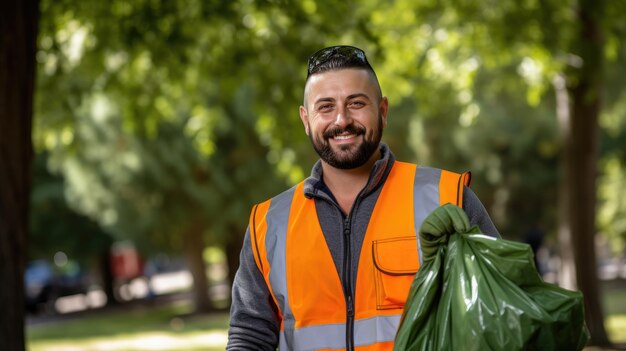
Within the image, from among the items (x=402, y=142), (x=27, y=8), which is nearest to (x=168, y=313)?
(x=402, y=142)

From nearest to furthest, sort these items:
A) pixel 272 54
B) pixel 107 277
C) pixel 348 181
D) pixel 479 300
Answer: pixel 479 300, pixel 348 181, pixel 272 54, pixel 107 277

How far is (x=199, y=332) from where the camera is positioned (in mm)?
22516

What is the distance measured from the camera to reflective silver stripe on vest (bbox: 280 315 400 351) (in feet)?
10.8

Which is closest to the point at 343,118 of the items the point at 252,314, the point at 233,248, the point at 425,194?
the point at 425,194

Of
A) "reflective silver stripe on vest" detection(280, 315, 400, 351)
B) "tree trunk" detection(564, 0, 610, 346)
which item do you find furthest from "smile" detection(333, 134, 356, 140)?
"tree trunk" detection(564, 0, 610, 346)

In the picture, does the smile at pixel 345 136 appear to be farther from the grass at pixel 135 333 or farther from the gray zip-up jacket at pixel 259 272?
the grass at pixel 135 333

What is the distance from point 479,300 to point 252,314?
2.79 feet

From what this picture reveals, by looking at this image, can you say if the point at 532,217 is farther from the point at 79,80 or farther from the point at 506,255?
the point at 506,255

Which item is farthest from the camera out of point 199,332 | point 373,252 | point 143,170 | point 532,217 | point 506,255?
point 532,217

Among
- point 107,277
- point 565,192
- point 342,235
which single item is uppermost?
point 107,277

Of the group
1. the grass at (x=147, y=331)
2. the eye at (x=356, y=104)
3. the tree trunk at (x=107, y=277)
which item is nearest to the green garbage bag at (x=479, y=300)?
the eye at (x=356, y=104)

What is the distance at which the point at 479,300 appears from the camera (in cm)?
291

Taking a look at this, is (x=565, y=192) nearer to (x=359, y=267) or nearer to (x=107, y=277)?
(x=359, y=267)

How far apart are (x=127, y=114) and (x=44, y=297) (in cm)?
2697
